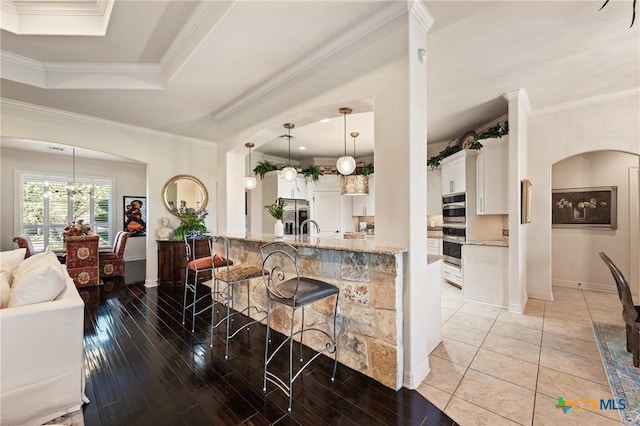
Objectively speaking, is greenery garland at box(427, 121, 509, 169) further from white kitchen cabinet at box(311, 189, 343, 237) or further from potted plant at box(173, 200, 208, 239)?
potted plant at box(173, 200, 208, 239)

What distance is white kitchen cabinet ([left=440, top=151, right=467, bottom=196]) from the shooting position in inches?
181

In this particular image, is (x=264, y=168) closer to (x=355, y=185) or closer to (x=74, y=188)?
(x=355, y=185)

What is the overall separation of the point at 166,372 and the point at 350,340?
5.22 ft

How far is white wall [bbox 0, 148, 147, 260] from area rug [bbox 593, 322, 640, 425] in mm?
9753

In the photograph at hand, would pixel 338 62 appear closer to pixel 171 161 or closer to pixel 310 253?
pixel 310 253

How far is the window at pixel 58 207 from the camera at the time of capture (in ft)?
21.5

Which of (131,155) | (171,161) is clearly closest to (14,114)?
(131,155)

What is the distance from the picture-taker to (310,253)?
2.69 meters

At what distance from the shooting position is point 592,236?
468 cm

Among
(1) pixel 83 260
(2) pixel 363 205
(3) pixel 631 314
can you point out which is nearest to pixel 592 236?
(3) pixel 631 314

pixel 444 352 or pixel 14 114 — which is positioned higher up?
pixel 14 114

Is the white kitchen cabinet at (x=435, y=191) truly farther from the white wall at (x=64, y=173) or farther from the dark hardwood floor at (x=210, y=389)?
the white wall at (x=64, y=173)

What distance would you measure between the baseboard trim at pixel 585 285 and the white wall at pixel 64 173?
10.3 m

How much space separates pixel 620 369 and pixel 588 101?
3.68 metres
